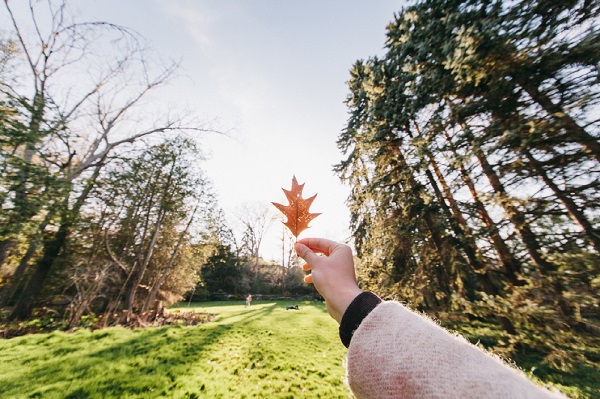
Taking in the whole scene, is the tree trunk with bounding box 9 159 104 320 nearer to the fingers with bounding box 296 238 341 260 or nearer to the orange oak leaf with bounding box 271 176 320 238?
the orange oak leaf with bounding box 271 176 320 238

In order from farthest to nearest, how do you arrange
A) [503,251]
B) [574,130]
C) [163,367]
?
[163,367] < [503,251] < [574,130]

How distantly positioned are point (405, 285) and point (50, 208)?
37.6 feet

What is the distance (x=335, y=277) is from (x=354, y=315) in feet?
1.22

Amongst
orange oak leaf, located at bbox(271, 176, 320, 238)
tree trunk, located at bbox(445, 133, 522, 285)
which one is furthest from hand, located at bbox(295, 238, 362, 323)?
tree trunk, located at bbox(445, 133, 522, 285)

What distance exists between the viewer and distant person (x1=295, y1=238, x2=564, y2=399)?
0.70 metres

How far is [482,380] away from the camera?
0.71 metres

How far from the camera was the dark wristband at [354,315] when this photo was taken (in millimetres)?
1116

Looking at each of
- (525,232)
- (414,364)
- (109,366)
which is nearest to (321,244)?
(414,364)

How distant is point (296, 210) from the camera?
2701 mm

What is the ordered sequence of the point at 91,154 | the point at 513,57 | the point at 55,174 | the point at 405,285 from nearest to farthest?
the point at 513,57, the point at 55,174, the point at 405,285, the point at 91,154

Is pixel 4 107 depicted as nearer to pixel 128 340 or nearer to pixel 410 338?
pixel 128 340

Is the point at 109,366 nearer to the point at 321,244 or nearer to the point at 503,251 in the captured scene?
the point at 321,244

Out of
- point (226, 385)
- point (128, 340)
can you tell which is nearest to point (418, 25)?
point (226, 385)

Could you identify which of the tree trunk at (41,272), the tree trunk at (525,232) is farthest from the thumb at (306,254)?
the tree trunk at (41,272)
